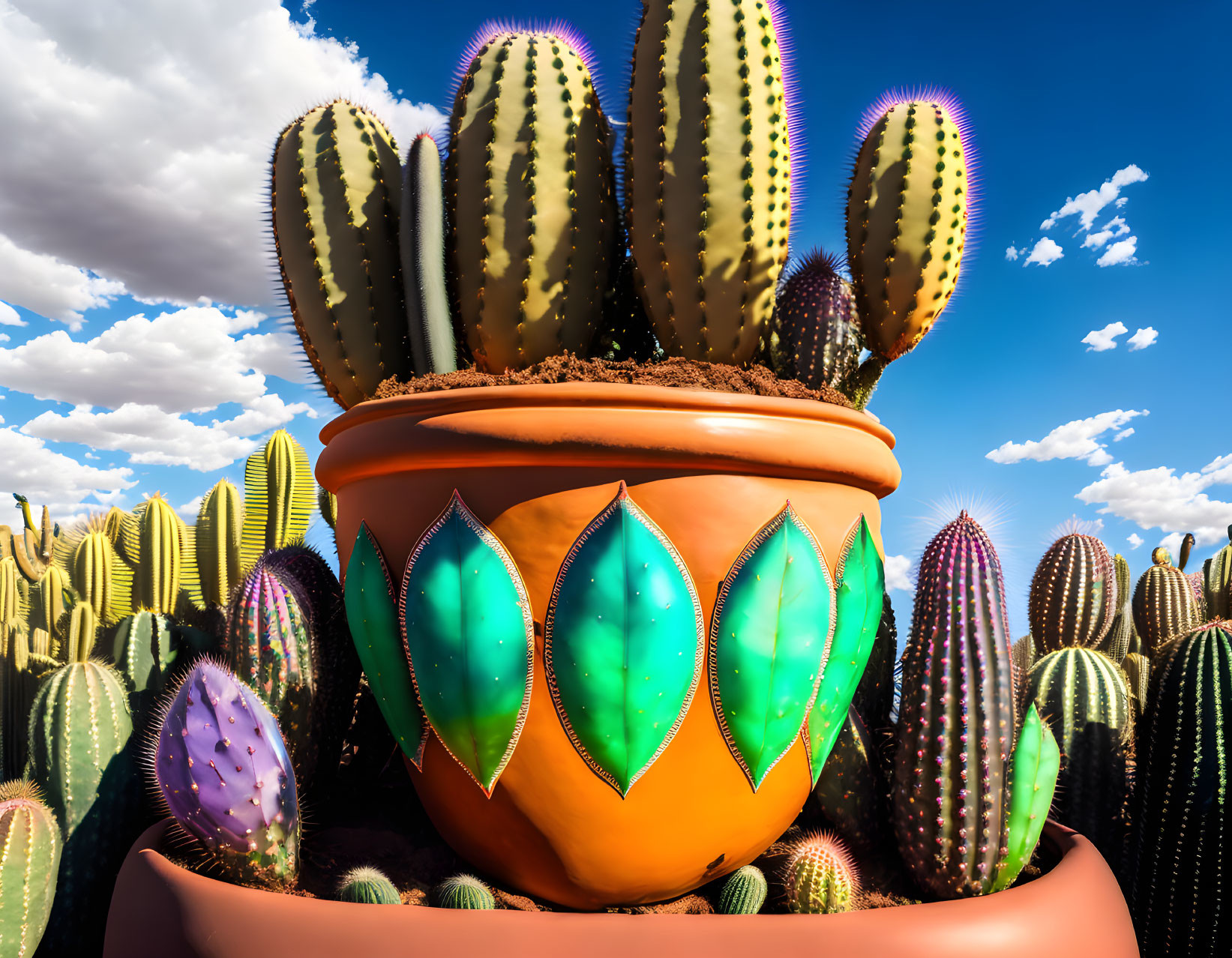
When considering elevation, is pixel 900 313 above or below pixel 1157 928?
above

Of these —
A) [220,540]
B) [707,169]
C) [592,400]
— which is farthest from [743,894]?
[220,540]

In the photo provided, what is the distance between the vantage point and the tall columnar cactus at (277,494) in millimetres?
2885

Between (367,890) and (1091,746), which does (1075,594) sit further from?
(367,890)

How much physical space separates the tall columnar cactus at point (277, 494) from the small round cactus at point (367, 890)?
6.58 ft

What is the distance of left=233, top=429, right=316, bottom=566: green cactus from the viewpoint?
2.88 metres

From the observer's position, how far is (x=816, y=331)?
135 cm

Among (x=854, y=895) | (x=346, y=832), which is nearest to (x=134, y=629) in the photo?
(x=346, y=832)

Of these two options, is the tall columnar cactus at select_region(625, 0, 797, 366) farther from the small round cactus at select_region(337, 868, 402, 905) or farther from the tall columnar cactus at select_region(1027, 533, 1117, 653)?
the tall columnar cactus at select_region(1027, 533, 1117, 653)

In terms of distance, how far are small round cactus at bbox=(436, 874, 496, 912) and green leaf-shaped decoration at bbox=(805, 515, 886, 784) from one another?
0.50 meters

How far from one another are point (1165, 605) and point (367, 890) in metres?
3.58

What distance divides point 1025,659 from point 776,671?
Answer: 2.75m

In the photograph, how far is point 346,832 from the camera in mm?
1304

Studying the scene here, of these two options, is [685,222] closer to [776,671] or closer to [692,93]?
[692,93]

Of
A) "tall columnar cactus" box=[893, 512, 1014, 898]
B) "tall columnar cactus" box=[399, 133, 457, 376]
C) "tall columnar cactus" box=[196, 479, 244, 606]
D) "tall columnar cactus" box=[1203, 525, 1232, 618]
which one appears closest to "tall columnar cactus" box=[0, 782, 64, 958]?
"tall columnar cactus" box=[399, 133, 457, 376]
